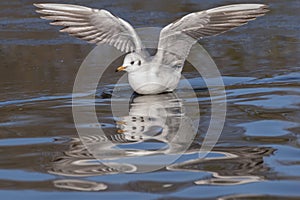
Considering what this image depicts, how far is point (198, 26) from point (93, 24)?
117cm

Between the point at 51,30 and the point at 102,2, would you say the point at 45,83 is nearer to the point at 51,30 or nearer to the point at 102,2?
the point at 51,30

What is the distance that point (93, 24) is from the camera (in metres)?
8.95

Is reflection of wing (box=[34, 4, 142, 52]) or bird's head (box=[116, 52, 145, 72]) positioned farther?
bird's head (box=[116, 52, 145, 72])

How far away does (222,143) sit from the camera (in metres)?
6.36

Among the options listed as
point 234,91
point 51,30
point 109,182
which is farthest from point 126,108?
point 51,30

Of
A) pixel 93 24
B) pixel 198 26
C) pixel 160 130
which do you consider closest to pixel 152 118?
pixel 160 130

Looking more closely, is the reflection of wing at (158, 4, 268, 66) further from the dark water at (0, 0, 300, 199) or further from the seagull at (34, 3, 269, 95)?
the dark water at (0, 0, 300, 199)

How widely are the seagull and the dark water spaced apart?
229mm

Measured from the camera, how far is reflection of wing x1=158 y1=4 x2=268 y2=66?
28.4 ft

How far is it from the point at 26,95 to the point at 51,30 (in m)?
4.53

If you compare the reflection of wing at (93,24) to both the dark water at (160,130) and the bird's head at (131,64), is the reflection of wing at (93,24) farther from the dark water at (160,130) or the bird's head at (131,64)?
the dark water at (160,130)

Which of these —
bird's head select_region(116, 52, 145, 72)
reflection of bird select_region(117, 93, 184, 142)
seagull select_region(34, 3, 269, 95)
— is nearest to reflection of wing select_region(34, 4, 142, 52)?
seagull select_region(34, 3, 269, 95)

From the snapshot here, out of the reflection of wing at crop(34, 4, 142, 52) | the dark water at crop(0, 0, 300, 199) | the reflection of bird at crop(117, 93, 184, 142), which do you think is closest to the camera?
the dark water at crop(0, 0, 300, 199)

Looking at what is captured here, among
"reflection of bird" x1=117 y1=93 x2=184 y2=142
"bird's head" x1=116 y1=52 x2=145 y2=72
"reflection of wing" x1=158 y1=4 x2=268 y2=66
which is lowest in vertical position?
"reflection of bird" x1=117 y1=93 x2=184 y2=142
